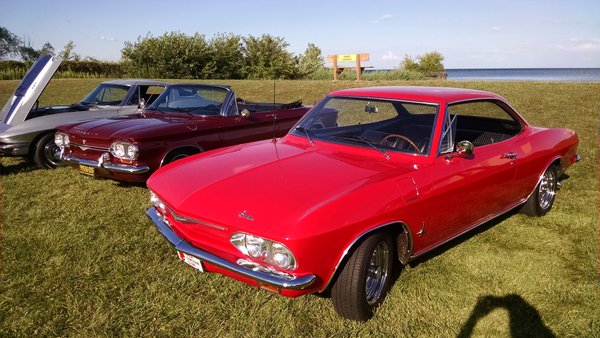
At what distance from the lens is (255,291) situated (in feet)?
11.1

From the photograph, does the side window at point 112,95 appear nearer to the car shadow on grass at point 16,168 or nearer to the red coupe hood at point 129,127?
the car shadow on grass at point 16,168

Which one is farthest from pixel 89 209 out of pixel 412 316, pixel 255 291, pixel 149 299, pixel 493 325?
pixel 493 325

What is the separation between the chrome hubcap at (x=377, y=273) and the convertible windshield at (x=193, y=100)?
3960 mm

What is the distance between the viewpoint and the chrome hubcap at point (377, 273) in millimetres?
3082

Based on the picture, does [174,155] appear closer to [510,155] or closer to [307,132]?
[307,132]

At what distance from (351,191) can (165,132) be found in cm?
350

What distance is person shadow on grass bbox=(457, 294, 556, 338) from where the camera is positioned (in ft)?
9.58

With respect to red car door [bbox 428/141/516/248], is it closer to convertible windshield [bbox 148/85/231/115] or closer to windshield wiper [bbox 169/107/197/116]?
convertible windshield [bbox 148/85/231/115]

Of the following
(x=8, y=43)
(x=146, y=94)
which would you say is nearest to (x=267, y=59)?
(x=146, y=94)

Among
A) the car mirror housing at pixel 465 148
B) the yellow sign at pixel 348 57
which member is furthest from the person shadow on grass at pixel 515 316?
the yellow sign at pixel 348 57

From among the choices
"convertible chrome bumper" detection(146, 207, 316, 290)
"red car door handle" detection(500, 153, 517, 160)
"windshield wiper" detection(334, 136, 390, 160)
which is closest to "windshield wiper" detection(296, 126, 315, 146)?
"windshield wiper" detection(334, 136, 390, 160)

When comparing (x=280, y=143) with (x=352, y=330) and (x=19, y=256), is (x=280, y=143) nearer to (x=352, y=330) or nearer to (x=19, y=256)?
(x=352, y=330)

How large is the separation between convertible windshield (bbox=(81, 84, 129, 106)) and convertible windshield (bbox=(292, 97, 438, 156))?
4.87 m

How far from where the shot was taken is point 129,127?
18.8 ft
